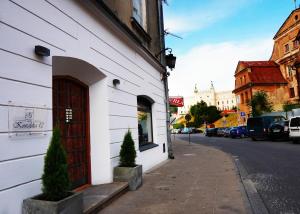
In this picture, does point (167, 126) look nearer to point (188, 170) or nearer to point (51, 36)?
point (188, 170)

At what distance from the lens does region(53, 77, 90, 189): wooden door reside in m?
6.70

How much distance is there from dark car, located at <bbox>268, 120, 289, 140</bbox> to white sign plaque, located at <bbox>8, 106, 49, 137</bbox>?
2422cm

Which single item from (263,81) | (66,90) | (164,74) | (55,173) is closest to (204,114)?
(263,81)

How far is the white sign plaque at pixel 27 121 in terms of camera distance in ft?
14.7

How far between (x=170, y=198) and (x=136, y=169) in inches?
53.1

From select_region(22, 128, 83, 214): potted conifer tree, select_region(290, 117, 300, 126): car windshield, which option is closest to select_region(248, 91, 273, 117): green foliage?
select_region(290, 117, 300, 126): car windshield

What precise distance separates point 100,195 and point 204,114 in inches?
3367

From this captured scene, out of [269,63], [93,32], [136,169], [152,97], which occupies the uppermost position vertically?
[269,63]

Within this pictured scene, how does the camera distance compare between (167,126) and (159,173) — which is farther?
(167,126)

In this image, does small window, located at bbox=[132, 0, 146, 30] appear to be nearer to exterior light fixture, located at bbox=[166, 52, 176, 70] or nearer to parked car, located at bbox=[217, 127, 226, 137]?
exterior light fixture, located at bbox=[166, 52, 176, 70]

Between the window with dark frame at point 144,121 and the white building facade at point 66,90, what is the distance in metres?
0.08

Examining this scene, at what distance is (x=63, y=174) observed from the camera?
455 cm

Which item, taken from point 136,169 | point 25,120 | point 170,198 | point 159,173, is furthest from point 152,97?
point 25,120

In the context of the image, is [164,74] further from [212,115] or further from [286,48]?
[212,115]
